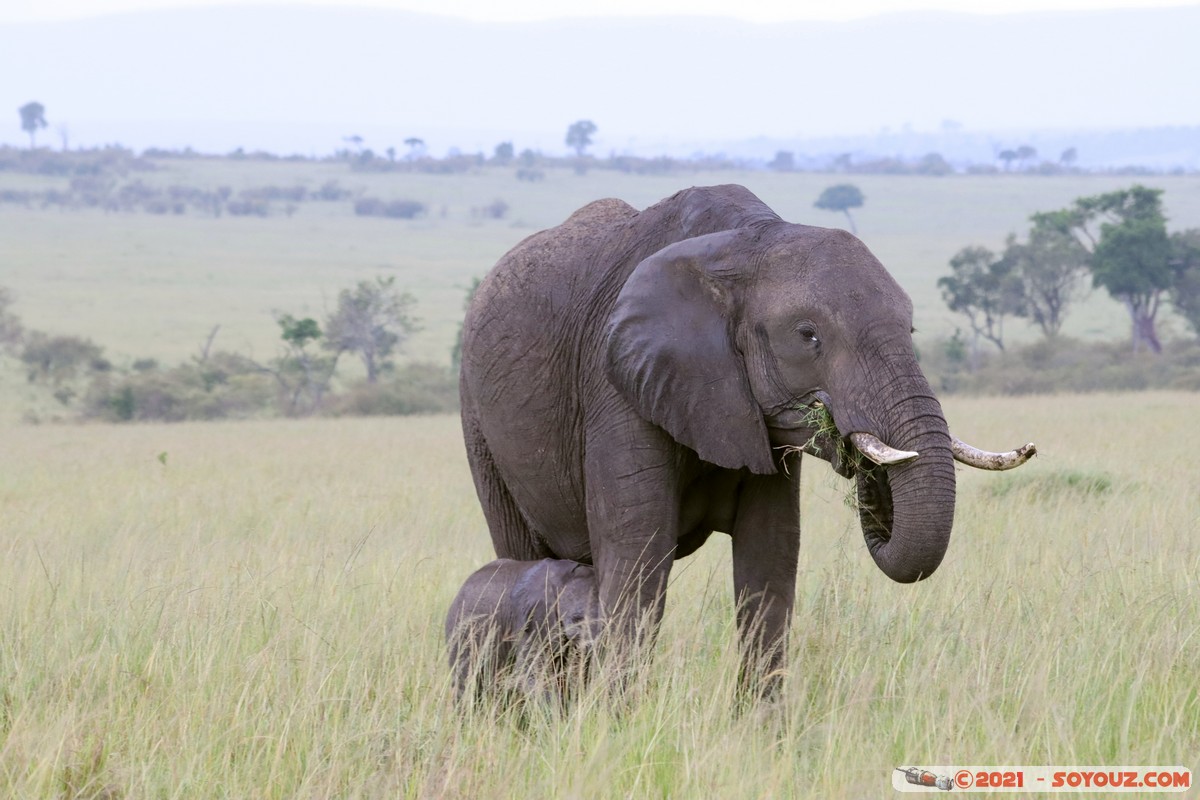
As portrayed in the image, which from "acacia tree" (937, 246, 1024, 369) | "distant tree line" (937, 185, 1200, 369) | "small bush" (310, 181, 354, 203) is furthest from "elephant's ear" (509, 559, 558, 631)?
"small bush" (310, 181, 354, 203)

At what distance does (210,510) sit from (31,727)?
7.22 m

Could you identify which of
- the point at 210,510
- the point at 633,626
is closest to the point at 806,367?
the point at 633,626

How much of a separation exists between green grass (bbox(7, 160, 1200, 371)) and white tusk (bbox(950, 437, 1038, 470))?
33707 mm

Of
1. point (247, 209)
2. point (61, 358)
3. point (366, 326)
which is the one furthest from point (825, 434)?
point (247, 209)

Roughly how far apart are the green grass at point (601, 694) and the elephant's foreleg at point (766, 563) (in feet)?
0.57

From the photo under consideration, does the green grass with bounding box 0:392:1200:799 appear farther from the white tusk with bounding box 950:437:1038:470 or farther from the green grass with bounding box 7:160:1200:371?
the green grass with bounding box 7:160:1200:371

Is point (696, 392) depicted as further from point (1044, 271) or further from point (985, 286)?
point (1044, 271)

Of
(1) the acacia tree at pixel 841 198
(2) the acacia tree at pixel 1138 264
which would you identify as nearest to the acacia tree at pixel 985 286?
(2) the acacia tree at pixel 1138 264

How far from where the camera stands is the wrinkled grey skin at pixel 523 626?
477 centimetres

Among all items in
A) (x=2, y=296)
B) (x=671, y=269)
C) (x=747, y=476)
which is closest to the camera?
(x=671, y=269)

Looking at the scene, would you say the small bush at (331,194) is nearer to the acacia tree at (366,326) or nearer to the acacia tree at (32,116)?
the acacia tree at (32,116)

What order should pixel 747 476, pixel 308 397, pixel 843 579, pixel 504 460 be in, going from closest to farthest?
pixel 747 476 < pixel 504 460 < pixel 843 579 < pixel 308 397

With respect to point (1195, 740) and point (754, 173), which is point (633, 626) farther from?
point (754, 173)

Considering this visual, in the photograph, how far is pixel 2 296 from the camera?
38.8m
